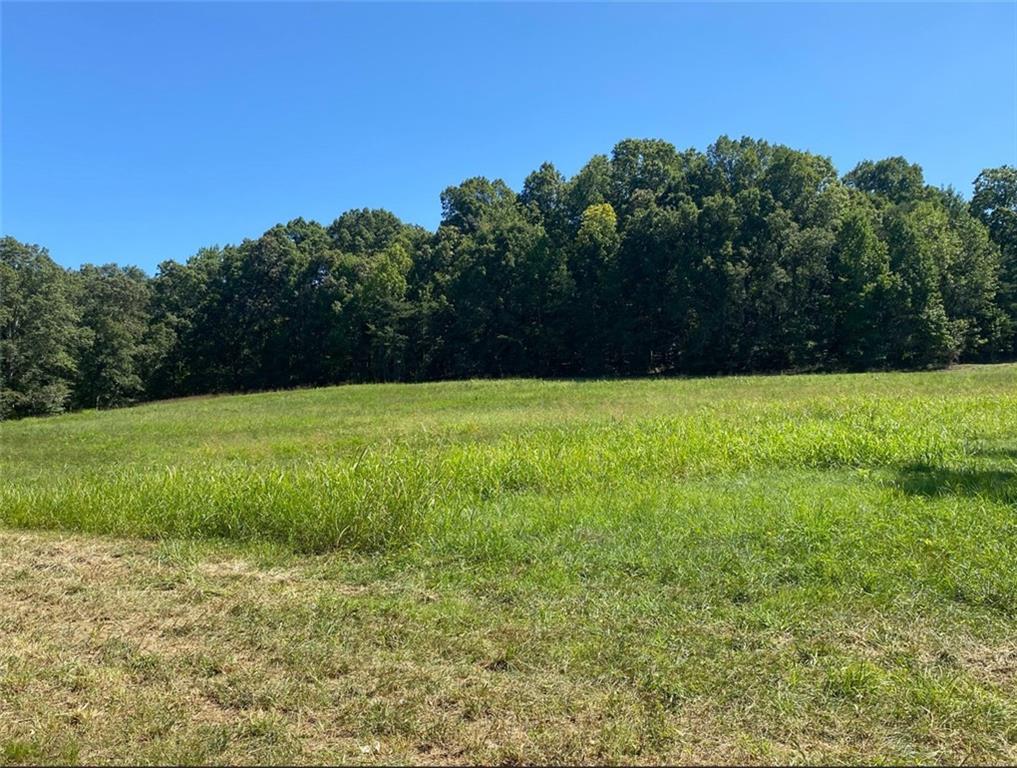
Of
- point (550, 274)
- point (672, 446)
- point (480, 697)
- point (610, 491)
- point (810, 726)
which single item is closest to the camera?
point (810, 726)

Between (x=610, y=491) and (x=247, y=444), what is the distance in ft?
37.8

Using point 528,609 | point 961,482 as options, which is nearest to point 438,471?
point 528,609

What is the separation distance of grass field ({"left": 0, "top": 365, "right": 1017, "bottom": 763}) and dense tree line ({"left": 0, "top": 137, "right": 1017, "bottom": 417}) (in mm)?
37328

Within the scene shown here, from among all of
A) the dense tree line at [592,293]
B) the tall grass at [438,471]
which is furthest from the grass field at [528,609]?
the dense tree line at [592,293]

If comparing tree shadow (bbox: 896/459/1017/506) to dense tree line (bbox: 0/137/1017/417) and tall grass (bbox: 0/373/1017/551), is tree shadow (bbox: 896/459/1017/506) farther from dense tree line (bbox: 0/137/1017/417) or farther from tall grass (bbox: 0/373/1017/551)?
dense tree line (bbox: 0/137/1017/417)

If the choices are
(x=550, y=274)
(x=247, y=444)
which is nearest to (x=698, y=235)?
(x=550, y=274)

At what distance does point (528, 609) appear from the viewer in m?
4.54

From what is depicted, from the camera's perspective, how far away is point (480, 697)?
3.41m

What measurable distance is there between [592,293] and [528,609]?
4652cm

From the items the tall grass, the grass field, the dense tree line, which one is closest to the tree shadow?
the grass field

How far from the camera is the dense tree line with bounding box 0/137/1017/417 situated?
42750mm

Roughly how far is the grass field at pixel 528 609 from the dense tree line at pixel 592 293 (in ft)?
122

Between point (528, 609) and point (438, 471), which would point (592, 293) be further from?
point (528, 609)

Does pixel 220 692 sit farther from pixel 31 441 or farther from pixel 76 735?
pixel 31 441
